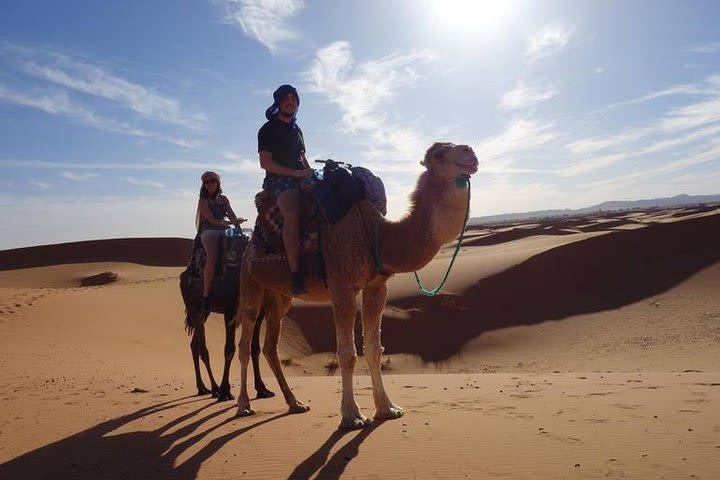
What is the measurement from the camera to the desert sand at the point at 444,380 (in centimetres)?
471

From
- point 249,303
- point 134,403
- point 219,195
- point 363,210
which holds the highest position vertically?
point 219,195

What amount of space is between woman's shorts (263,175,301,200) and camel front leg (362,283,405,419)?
1384 mm

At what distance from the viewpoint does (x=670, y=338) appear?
518 inches

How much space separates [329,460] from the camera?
4711mm

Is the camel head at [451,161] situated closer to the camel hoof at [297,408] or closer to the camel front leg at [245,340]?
the camel front leg at [245,340]

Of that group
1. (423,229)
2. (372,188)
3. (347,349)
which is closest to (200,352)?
(347,349)

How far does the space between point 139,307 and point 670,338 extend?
48.2ft

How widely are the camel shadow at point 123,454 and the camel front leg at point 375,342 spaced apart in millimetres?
1254

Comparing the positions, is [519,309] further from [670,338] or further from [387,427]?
[387,427]

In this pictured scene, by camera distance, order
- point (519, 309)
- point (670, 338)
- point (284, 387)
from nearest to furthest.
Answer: point (284, 387), point (670, 338), point (519, 309)

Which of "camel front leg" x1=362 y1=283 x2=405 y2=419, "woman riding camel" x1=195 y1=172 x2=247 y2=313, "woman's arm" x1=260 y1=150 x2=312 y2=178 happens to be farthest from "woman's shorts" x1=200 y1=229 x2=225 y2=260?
"camel front leg" x1=362 y1=283 x2=405 y2=419

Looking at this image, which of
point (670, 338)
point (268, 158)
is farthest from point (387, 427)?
point (670, 338)

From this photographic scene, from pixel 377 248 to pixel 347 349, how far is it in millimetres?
1062

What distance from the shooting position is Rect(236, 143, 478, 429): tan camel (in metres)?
5.29
